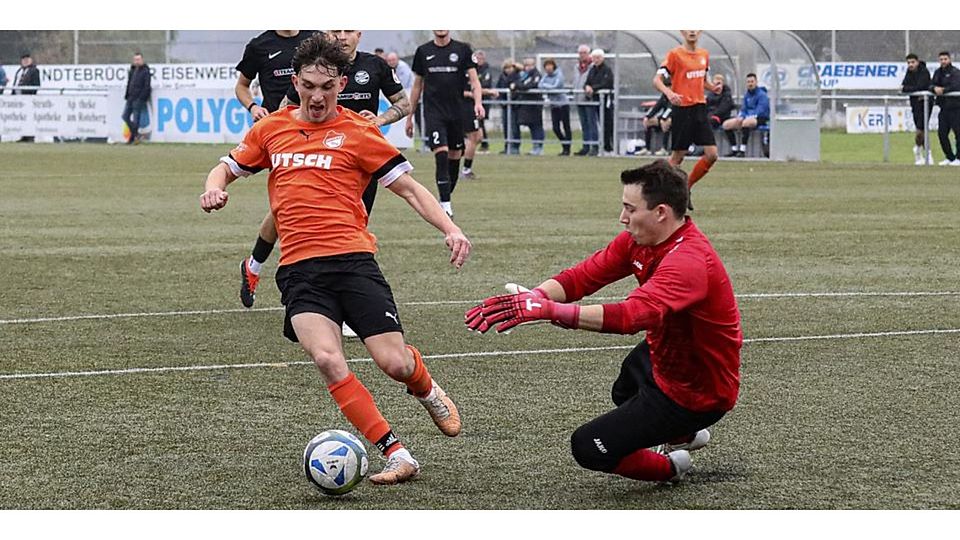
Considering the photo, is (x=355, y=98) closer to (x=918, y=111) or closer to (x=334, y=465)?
(x=334, y=465)

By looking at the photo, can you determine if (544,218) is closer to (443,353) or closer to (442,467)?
(443,353)

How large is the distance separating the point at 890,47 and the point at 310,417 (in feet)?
127

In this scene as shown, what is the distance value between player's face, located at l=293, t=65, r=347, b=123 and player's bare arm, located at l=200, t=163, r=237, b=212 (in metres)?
0.42

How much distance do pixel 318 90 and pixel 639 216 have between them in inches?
59.9

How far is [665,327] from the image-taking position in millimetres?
5680

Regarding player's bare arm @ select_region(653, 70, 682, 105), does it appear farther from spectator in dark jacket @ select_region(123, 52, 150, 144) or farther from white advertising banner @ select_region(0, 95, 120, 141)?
white advertising banner @ select_region(0, 95, 120, 141)

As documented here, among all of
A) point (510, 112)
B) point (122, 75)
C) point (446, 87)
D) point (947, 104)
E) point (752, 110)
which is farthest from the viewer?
point (122, 75)

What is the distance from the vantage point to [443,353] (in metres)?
8.68

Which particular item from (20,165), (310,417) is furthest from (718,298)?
(20,165)

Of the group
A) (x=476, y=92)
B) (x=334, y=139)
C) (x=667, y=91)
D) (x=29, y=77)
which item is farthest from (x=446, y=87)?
(x=29, y=77)

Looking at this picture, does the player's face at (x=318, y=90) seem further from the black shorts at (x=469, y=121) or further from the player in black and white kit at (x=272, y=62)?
the black shorts at (x=469, y=121)

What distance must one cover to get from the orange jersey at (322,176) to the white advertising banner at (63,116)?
3262 cm

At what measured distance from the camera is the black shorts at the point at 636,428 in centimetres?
568

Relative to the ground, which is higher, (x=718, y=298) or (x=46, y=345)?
(x=718, y=298)
